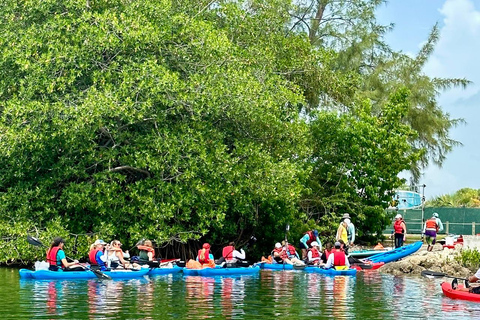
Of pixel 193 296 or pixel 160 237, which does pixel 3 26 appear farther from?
pixel 193 296

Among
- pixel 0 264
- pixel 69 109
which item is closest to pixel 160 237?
pixel 69 109

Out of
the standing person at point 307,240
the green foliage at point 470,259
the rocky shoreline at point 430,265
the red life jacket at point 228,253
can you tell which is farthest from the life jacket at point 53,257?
the green foliage at point 470,259

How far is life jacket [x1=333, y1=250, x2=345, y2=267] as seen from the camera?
102 feet

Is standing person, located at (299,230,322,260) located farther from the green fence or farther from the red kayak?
the green fence

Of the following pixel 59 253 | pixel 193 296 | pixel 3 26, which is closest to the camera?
pixel 193 296

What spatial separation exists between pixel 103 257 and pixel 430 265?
39.3 ft

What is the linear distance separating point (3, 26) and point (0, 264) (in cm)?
966

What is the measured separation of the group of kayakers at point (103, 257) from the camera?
27.9 meters

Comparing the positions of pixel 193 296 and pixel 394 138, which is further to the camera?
pixel 394 138

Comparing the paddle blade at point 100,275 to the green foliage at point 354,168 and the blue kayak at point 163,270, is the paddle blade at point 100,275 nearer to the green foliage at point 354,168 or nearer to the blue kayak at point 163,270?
the blue kayak at point 163,270

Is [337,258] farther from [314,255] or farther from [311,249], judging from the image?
[311,249]

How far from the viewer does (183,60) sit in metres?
33.9

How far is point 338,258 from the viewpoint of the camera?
31.1m

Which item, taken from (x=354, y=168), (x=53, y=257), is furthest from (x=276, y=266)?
(x=53, y=257)
